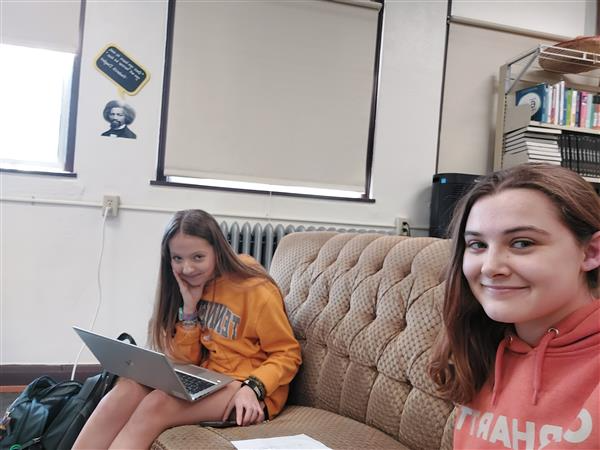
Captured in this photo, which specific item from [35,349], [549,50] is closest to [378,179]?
[549,50]

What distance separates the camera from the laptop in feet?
3.80

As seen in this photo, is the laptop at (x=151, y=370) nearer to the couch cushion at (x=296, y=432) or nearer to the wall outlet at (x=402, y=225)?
the couch cushion at (x=296, y=432)

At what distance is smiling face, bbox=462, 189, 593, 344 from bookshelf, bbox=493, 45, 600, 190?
7.44 feet

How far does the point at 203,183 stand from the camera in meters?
2.75

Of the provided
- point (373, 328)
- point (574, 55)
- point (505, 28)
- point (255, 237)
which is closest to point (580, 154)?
point (574, 55)

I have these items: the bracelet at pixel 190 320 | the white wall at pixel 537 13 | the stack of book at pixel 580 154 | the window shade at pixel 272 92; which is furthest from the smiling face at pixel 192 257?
the white wall at pixel 537 13

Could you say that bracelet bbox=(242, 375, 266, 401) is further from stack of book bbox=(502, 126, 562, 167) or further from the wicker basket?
the wicker basket

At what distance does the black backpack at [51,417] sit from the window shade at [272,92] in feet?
4.76

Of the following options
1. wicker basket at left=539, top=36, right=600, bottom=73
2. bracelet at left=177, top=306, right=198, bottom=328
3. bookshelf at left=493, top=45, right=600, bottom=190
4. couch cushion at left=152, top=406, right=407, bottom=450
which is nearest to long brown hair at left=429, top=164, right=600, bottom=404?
couch cushion at left=152, top=406, right=407, bottom=450

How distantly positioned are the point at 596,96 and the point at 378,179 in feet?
4.72

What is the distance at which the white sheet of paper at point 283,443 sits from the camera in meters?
1.07

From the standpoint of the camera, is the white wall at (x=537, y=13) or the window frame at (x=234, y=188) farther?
the white wall at (x=537, y=13)

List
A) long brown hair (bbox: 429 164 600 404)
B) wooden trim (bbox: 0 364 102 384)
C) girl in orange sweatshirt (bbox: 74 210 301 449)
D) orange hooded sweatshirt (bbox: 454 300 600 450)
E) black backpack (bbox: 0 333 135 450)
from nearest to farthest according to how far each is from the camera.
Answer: orange hooded sweatshirt (bbox: 454 300 600 450)
long brown hair (bbox: 429 164 600 404)
girl in orange sweatshirt (bbox: 74 210 301 449)
black backpack (bbox: 0 333 135 450)
wooden trim (bbox: 0 364 102 384)

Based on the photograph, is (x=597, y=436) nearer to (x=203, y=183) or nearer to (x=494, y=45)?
(x=203, y=183)
